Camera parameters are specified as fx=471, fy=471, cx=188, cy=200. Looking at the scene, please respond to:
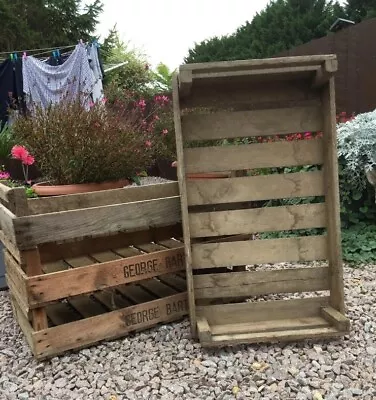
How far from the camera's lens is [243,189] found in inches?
98.5

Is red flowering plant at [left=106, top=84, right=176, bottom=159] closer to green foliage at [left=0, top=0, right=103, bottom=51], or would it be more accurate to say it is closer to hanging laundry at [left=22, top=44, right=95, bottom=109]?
hanging laundry at [left=22, top=44, right=95, bottom=109]

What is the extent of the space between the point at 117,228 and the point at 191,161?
0.52m

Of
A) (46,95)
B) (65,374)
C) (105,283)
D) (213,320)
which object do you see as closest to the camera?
(65,374)

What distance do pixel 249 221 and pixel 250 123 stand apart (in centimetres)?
52

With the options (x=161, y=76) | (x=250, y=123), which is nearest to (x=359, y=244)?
(x=250, y=123)

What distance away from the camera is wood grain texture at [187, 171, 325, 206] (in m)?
2.49

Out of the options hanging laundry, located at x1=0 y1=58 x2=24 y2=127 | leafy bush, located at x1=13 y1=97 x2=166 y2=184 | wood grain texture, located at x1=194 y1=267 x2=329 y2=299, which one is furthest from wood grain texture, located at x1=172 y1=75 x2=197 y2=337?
hanging laundry, located at x1=0 y1=58 x2=24 y2=127

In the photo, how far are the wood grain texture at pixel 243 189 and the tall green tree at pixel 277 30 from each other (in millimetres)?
11739

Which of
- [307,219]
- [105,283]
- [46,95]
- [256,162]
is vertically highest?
[46,95]

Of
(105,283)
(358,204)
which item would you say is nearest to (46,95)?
(358,204)

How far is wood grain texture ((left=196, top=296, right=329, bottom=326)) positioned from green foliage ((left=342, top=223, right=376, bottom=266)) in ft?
3.96

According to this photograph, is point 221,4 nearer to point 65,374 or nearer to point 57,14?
point 57,14

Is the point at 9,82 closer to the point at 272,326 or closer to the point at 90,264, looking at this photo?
the point at 90,264

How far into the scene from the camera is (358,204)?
13.8ft
